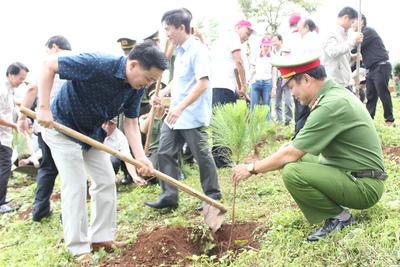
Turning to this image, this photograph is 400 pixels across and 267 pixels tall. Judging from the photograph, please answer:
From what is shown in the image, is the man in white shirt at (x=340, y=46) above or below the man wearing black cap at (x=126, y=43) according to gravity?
below

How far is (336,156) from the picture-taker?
268 centimetres

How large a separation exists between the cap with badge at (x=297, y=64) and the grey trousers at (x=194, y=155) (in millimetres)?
1319

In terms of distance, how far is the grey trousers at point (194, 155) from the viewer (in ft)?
12.5

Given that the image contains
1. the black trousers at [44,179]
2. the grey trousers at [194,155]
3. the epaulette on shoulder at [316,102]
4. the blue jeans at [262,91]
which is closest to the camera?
the epaulette on shoulder at [316,102]

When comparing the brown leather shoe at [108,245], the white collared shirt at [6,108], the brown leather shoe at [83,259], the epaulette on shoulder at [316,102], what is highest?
the epaulette on shoulder at [316,102]

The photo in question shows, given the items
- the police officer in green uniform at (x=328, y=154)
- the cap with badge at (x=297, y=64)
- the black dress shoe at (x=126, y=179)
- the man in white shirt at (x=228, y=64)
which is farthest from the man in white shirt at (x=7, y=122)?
the cap with badge at (x=297, y=64)

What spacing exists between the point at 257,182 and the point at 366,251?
2195 mm

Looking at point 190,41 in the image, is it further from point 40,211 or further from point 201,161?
point 40,211

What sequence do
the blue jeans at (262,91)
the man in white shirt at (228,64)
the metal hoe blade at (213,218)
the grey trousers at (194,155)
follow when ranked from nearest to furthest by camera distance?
the metal hoe blade at (213,218) → the grey trousers at (194,155) → the man in white shirt at (228,64) → the blue jeans at (262,91)

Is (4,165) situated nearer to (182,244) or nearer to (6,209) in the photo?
(6,209)

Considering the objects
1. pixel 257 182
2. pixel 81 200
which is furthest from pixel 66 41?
pixel 257 182

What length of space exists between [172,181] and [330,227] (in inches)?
47.8

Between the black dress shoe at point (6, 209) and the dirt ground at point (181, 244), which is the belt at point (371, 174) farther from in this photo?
the black dress shoe at point (6, 209)

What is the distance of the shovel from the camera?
281cm
